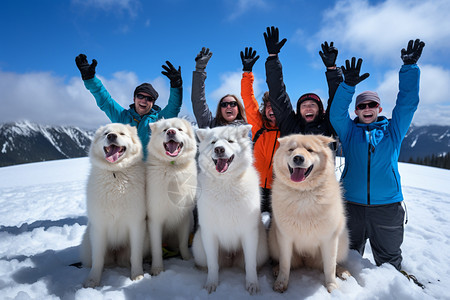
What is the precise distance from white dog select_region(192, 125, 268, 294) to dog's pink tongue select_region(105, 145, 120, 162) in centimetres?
105

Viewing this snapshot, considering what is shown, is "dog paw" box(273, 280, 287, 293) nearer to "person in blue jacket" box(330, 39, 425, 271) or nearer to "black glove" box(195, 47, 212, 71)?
"person in blue jacket" box(330, 39, 425, 271)

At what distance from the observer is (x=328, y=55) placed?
11.9ft

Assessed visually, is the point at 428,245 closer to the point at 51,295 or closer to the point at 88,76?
the point at 51,295

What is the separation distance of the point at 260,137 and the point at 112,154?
2368 mm

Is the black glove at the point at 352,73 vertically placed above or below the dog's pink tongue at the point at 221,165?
above

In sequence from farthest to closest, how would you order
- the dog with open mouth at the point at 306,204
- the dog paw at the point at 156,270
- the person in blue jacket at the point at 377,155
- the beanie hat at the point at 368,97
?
the beanie hat at the point at 368,97 < the person in blue jacket at the point at 377,155 < the dog paw at the point at 156,270 < the dog with open mouth at the point at 306,204

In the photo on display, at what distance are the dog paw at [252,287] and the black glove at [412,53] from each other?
3.53m

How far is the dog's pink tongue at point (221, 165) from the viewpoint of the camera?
259cm

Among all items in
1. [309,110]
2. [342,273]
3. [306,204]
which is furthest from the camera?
[309,110]

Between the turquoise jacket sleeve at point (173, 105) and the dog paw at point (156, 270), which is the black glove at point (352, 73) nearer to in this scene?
the turquoise jacket sleeve at point (173, 105)

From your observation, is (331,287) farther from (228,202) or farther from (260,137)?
(260,137)

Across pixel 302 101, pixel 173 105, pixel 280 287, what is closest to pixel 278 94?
pixel 302 101

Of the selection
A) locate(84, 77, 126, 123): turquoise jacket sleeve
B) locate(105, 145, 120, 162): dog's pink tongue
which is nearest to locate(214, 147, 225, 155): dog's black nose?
locate(105, 145, 120, 162): dog's pink tongue

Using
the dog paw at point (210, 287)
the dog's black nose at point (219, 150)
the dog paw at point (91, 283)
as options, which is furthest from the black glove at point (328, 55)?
the dog paw at point (91, 283)
